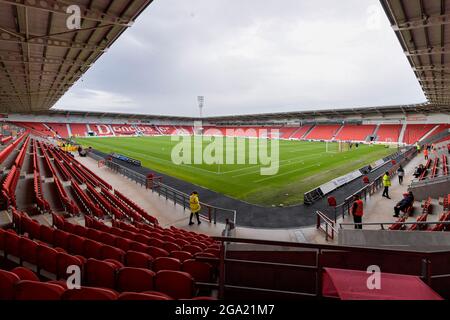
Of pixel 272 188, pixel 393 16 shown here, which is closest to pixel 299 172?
pixel 272 188

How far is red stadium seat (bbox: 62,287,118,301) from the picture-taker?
2.50 metres

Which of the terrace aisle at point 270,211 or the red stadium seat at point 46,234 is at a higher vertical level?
the red stadium seat at point 46,234

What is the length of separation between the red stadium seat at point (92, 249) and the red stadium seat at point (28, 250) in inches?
30.8

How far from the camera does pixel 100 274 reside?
12.2 feet

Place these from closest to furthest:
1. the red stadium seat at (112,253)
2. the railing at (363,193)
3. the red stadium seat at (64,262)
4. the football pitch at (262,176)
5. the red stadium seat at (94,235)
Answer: the red stadium seat at (64,262) → the red stadium seat at (112,253) → the red stadium seat at (94,235) → the railing at (363,193) → the football pitch at (262,176)

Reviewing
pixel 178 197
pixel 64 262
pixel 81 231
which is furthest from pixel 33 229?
pixel 178 197

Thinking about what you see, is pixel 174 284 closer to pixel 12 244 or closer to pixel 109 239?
pixel 109 239

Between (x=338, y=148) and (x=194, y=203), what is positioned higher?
(x=338, y=148)

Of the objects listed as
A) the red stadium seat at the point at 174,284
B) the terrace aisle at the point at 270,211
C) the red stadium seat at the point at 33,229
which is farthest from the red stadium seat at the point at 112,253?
the terrace aisle at the point at 270,211

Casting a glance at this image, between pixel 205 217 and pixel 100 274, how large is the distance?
807 centimetres

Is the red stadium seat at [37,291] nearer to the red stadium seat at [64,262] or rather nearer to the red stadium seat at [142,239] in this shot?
the red stadium seat at [64,262]

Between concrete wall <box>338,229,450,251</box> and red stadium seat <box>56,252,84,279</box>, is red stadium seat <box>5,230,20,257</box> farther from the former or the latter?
concrete wall <box>338,229,450,251</box>

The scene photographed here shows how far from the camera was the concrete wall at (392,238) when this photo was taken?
6.41 metres
